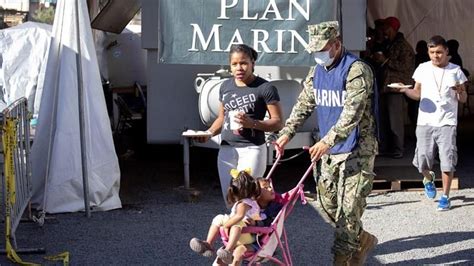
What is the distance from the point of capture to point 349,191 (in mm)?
5531

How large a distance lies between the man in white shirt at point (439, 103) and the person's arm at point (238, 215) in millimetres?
3122

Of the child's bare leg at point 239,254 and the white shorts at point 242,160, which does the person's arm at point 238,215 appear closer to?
the child's bare leg at point 239,254

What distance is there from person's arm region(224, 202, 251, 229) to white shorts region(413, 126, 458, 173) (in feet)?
11.0

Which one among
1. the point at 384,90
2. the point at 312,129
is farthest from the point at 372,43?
the point at 312,129

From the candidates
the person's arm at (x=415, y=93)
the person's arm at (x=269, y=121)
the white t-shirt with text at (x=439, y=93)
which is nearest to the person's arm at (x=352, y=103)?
the person's arm at (x=269, y=121)

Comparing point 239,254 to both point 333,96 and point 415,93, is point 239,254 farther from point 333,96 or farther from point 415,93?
point 415,93

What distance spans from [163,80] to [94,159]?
158 cm

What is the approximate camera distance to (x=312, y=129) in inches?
355

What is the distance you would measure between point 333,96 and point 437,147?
9.47ft

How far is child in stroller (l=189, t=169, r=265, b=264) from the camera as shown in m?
5.05

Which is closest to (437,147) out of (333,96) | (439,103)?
(439,103)

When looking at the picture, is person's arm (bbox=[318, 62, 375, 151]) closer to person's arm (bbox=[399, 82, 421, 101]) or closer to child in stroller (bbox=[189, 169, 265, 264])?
child in stroller (bbox=[189, 169, 265, 264])

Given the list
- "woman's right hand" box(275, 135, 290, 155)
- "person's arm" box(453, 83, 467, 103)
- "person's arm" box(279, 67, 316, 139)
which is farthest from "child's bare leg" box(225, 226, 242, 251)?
"person's arm" box(453, 83, 467, 103)

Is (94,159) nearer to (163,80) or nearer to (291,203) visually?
(163,80)
